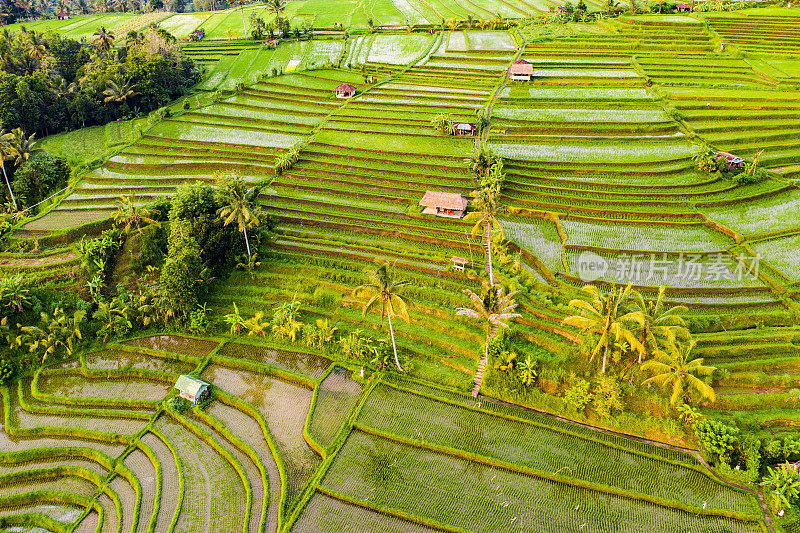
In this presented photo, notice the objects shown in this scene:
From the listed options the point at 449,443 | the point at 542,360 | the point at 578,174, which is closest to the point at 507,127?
the point at 578,174

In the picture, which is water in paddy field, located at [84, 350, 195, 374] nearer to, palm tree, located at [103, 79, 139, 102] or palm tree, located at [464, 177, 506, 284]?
palm tree, located at [464, 177, 506, 284]

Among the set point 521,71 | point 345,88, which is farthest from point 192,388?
point 521,71

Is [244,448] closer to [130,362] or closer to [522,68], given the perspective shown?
[130,362]

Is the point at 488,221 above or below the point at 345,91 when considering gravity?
below

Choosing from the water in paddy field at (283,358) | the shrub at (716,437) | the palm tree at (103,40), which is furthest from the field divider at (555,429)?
the palm tree at (103,40)

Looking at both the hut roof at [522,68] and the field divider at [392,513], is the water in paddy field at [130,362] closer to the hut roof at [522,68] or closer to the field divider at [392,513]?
the field divider at [392,513]
